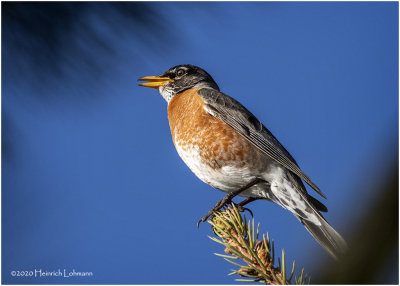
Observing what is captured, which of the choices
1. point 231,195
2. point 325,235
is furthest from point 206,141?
point 325,235

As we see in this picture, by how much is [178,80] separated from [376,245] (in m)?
3.05

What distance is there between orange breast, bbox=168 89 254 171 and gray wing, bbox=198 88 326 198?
0.05 meters

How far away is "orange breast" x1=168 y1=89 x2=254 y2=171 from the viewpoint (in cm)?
288

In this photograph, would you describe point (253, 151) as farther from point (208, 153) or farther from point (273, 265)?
point (273, 265)

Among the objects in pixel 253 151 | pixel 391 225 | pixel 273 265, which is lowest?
pixel 273 265

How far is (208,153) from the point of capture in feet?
9.45

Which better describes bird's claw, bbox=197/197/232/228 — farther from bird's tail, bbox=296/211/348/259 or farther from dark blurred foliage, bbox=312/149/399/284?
dark blurred foliage, bbox=312/149/399/284

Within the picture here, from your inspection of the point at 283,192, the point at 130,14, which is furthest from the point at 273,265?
the point at 130,14

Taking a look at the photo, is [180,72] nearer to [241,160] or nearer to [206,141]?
[206,141]

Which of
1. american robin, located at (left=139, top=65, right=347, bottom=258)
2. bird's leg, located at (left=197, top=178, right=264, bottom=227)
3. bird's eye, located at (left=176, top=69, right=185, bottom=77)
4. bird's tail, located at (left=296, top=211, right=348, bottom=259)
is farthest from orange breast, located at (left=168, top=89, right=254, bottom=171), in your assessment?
bird's eye, located at (left=176, top=69, right=185, bottom=77)

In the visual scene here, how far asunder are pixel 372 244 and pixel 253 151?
2036mm

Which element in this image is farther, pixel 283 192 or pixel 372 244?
pixel 283 192

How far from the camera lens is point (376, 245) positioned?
908mm

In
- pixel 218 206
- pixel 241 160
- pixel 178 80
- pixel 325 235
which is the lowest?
pixel 325 235
